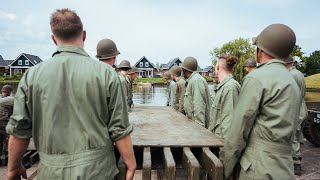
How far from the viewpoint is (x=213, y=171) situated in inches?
101

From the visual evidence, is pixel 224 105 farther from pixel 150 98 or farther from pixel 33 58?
pixel 33 58

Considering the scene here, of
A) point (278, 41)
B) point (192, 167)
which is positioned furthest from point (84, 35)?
point (278, 41)

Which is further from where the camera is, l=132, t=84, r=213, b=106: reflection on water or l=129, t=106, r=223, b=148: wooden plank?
l=132, t=84, r=213, b=106: reflection on water

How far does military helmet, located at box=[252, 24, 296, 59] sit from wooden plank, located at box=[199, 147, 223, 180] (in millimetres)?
1049

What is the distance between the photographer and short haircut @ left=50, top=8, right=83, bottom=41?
2.15 meters

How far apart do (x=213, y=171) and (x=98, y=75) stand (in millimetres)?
1268

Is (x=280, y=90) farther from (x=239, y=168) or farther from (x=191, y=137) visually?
(x=191, y=137)

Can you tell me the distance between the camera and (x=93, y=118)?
210 centimetres

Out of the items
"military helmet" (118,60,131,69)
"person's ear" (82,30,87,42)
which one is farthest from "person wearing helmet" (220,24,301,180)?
"military helmet" (118,60,131,69)

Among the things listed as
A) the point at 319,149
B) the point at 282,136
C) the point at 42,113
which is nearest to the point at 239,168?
the point at 282,136

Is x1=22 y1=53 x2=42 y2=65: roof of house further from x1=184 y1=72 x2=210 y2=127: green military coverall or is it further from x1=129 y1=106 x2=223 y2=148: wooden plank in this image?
x1=129 y1=106 x2=223 y2=148: wooden plank

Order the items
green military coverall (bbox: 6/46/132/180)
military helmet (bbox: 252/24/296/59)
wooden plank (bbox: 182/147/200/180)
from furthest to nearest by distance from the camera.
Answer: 1. military helmet (bbox: 252/24/296/59)
2. wooden plank (bbox: 182/147/200/180)
3. green military coverall (bbox: 6/46/132/180)

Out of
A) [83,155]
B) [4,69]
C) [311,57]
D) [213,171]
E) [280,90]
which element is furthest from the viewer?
[311,57]

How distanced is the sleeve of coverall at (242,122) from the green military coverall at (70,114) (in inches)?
36.8
